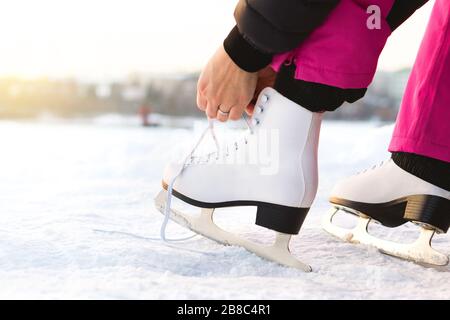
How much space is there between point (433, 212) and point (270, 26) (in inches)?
16.5

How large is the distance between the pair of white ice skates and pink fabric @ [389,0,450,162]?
0.06 meters

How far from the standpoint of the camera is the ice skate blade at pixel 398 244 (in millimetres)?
1004

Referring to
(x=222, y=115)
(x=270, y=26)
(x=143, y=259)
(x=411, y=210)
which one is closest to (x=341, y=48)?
(x=270, y=26)

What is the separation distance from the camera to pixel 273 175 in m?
0.92

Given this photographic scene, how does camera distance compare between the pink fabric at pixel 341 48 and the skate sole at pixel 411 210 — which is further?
the skate sole at pixel 411 210

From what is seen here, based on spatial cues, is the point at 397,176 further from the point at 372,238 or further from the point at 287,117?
the point at 287,117

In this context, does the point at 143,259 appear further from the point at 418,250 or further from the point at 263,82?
the point at 418,250

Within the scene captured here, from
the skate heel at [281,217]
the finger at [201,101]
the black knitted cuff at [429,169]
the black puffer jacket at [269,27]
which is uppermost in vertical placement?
the black puffer jacket at [269,27]

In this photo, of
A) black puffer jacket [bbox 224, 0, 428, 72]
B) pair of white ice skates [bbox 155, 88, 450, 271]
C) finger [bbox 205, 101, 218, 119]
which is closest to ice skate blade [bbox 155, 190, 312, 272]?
pair of white ice skates [bbox 155, 88, 450, 271]

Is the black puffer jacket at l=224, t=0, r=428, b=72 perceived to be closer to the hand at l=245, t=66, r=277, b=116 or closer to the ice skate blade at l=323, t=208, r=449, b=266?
the hand at l=245, t=66, r=277, b=116

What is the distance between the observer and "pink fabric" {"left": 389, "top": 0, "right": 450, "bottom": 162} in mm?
1027

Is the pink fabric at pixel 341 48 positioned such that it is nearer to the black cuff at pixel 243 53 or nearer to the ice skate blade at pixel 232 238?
the black cuff at pixel 243 53

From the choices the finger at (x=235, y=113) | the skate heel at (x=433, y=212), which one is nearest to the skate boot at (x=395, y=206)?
the skate heel at (x=433, y=212)

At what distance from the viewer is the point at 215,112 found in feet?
3.11
